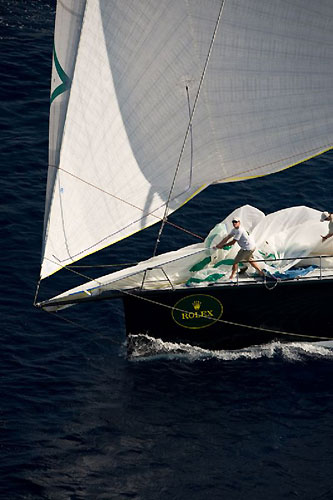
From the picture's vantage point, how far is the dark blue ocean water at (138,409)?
22.0m

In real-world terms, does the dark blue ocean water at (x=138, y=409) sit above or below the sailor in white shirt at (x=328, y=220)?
below

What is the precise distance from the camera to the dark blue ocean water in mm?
22031

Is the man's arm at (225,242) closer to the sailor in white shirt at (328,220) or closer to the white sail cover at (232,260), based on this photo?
the white sail cover at (232,260)

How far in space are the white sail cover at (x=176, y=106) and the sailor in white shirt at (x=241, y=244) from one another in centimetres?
231

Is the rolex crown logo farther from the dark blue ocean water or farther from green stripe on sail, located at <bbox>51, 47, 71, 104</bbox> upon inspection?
green stripe on sail, located at <bbox>51, 47, 71, 104</bbox>

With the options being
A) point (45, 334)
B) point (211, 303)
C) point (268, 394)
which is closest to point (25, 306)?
point (45, 334)

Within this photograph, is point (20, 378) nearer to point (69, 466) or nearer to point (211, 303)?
point (69, 466)

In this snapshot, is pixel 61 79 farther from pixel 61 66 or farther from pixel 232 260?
pixel 232 260

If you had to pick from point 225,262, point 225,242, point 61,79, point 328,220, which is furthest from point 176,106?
point 328,220

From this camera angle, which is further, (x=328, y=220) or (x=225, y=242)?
(x=328, y=220)

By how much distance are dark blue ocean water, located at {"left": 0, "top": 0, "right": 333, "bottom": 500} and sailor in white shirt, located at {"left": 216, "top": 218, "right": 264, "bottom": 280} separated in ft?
9.13

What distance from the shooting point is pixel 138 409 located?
81.0ft

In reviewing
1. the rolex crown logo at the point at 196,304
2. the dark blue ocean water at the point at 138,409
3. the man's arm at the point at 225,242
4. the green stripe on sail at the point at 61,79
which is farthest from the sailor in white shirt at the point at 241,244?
the green stripe on sail at the point at 61,79

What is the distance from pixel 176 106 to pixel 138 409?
28.3ft
